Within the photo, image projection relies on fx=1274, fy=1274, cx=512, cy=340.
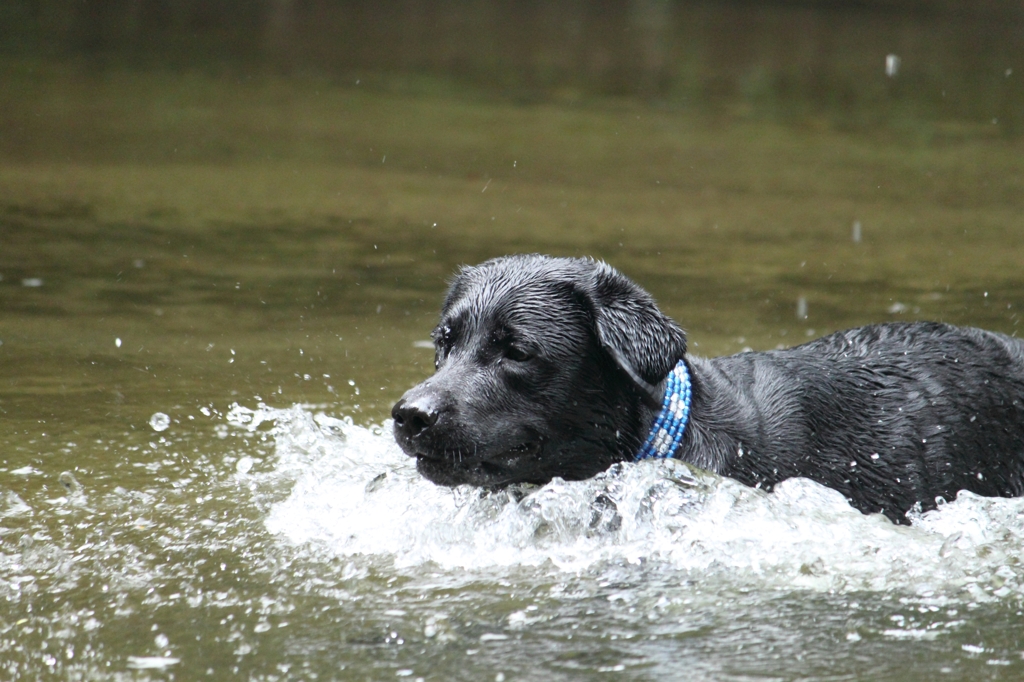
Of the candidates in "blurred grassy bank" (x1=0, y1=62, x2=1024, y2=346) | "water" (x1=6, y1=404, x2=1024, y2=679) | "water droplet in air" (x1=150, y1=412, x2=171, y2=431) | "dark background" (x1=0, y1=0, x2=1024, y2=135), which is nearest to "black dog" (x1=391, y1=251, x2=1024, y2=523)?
"water" (x1=6, y1=404, x2=1024, y2=679)

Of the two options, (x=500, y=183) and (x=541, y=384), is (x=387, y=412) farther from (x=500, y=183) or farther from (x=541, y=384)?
(x=500, y=183)

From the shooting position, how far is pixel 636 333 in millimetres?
4145

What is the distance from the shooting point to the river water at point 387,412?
355 cm

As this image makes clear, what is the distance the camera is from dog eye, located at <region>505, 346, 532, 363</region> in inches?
166

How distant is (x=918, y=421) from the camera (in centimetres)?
448

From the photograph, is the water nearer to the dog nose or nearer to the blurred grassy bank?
the dog nose

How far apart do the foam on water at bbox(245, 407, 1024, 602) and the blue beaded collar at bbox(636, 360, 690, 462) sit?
5cm

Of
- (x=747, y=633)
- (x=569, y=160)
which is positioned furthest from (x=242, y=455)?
(x=569, y=160)

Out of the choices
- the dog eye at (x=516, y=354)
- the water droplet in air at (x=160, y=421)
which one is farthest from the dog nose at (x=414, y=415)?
the water droplet in air at (x=160, y=421)

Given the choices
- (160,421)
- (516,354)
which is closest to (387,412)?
(160,421)

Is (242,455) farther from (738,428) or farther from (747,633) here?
(747,633)

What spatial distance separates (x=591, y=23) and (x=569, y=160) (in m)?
13.6

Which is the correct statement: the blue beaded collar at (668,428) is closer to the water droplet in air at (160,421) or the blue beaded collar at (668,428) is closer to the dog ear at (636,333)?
the dog ear at (636,333)

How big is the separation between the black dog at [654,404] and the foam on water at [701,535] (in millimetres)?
→ 88
